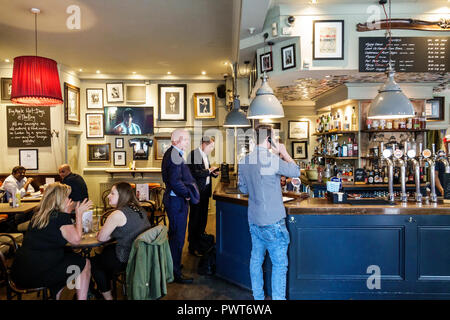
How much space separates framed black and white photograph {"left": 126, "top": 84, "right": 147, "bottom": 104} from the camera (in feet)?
26.0

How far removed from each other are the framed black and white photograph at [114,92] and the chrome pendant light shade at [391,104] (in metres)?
6.40

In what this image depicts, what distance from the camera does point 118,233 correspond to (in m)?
2.96

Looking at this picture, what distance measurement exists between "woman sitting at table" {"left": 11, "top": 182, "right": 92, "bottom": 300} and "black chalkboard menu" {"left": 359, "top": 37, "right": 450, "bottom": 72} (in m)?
4.12

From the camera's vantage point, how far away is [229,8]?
13.6 ft

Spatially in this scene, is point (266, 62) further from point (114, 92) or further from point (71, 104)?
point (71, 104)

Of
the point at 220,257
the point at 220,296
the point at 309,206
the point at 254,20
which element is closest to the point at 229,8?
the point at 254,20

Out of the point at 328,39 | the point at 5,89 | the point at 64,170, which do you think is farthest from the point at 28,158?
the point at 328,39

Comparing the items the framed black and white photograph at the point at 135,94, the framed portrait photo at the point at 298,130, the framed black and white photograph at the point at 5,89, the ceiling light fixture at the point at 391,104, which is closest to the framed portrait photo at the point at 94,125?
the framed black and white photograph at the point at 135,94

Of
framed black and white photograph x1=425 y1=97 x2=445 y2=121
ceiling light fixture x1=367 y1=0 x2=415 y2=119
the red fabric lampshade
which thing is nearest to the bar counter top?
ceiling light fixture x1=367 y1=0 x2=415 y2=119

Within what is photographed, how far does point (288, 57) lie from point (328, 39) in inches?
22.7

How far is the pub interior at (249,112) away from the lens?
3135 mm

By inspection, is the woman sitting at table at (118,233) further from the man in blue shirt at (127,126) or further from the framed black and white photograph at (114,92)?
the framed black and white photograph at (114,92)
